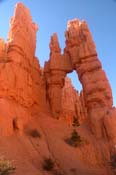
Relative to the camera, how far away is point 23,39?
33656mm

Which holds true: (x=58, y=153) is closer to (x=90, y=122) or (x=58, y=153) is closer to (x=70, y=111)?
(x=90, y=122)

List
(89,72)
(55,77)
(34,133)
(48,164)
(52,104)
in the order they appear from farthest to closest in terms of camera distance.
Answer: (55,77)
(52,104)
(89,72)
(34,133)
(48,164)

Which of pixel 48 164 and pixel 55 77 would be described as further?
pixel 55 77

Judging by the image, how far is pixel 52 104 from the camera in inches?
1396

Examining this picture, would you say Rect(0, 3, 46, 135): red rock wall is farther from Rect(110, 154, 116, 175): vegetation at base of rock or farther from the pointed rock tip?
Rect(110, 154, 116, 175): vegetation at base of rock

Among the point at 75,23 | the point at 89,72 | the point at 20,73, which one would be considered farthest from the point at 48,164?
the point at 75,23

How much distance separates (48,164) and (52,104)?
493 inches

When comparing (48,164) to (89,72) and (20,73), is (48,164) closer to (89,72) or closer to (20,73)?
(20,73)

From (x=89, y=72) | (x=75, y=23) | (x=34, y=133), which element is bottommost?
(x=34, y=133)

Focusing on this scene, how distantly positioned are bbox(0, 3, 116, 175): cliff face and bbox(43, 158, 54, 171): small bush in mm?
341

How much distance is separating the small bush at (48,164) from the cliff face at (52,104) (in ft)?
1.12

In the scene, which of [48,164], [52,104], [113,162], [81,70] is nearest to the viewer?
[48,164]

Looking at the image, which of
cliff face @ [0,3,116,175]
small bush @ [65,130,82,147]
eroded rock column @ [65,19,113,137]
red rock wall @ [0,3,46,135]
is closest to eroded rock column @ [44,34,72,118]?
cliff face @ [0,3,116,175]

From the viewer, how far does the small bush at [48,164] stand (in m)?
23.3
